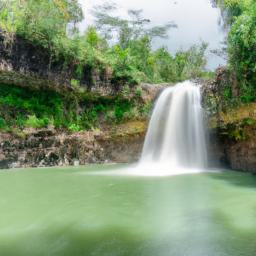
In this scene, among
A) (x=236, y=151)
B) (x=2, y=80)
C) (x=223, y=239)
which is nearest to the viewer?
(x=223, y=239)

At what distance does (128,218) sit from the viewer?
534cm

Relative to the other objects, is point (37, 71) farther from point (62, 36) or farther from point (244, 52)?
point (244, 52)

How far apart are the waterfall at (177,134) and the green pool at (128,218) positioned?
4.34m

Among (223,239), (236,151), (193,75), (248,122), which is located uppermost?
(193,75)

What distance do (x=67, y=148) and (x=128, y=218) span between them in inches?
387

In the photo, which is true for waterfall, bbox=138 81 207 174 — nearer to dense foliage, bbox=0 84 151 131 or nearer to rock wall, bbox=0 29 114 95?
dense foliage, bbox=0 84 151 131

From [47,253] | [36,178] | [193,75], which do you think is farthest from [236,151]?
[193,75]

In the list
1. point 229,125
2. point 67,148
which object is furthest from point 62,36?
point 229,125

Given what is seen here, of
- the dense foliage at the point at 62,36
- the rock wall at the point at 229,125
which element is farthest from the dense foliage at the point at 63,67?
the rock wall at the point at 229,125

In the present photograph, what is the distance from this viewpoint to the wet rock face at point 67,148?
1373 centimetres

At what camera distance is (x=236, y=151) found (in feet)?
39.1

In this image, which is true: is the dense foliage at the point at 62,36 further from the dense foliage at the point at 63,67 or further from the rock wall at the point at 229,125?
the rock wall at the point at 229,125

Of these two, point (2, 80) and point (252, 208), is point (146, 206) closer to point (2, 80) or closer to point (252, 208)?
point (252, 208)

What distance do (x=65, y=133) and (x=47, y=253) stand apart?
1153cm
